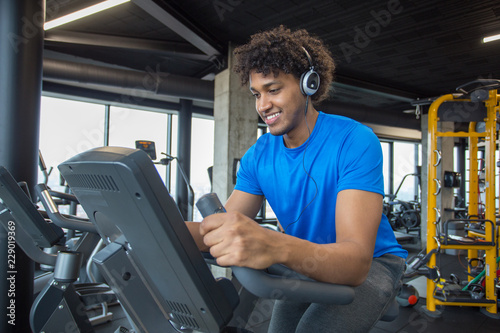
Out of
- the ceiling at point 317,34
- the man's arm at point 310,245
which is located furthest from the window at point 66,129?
the man's arm at point 310,245

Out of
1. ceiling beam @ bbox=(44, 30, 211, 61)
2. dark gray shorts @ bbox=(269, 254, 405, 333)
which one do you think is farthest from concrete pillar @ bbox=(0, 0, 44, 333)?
ceiling beam @ bbox=(44, 30, 211, 61)

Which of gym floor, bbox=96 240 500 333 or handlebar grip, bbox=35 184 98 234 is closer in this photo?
handlebar grip, bbox=35 184 98 234

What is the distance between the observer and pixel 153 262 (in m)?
0.60

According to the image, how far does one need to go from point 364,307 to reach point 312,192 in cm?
37

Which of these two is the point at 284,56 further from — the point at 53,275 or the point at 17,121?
the point at 17,121

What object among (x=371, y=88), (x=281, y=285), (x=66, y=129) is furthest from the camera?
(x=371, y=88)

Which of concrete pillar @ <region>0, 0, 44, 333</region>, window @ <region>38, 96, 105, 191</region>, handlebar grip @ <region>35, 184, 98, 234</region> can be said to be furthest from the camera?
window @ <region>38, 96, 105, 191</region>

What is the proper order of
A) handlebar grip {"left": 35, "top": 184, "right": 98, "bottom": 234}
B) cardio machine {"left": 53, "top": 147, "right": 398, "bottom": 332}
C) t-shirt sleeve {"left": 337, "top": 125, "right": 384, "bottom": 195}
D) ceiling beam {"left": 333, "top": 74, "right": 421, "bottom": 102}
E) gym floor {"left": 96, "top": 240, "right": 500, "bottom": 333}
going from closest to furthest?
1. cardio machine {"left": 53, "top": 147, "right": 398, "bottom": 332}
2. t-shirt sleeve {"left": 337, "top": 125, "right": 384, "bottom": 195}
3. handlebar grip {"left": 35, "top": 184, "right": 98, "bottom": 234}
4. gym floor {"left": 96, "top": 240, "right": 500, "bottom": 333}
5. ceiling beam {"left": 333, "top": 74, "right": 421, "bottom": 102}

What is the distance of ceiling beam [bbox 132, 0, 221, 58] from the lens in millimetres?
3740

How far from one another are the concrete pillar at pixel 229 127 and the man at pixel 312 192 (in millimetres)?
3241

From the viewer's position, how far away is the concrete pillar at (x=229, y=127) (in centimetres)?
461

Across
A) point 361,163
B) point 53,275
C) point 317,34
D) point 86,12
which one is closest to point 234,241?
point 361,163

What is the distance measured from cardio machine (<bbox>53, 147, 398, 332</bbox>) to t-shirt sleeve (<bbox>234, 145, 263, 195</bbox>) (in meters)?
0.66

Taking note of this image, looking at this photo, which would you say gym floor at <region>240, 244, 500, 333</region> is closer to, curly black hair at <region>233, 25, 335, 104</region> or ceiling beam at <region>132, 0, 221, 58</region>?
curly black hair at <region>233, 25, 335, 104</region>
